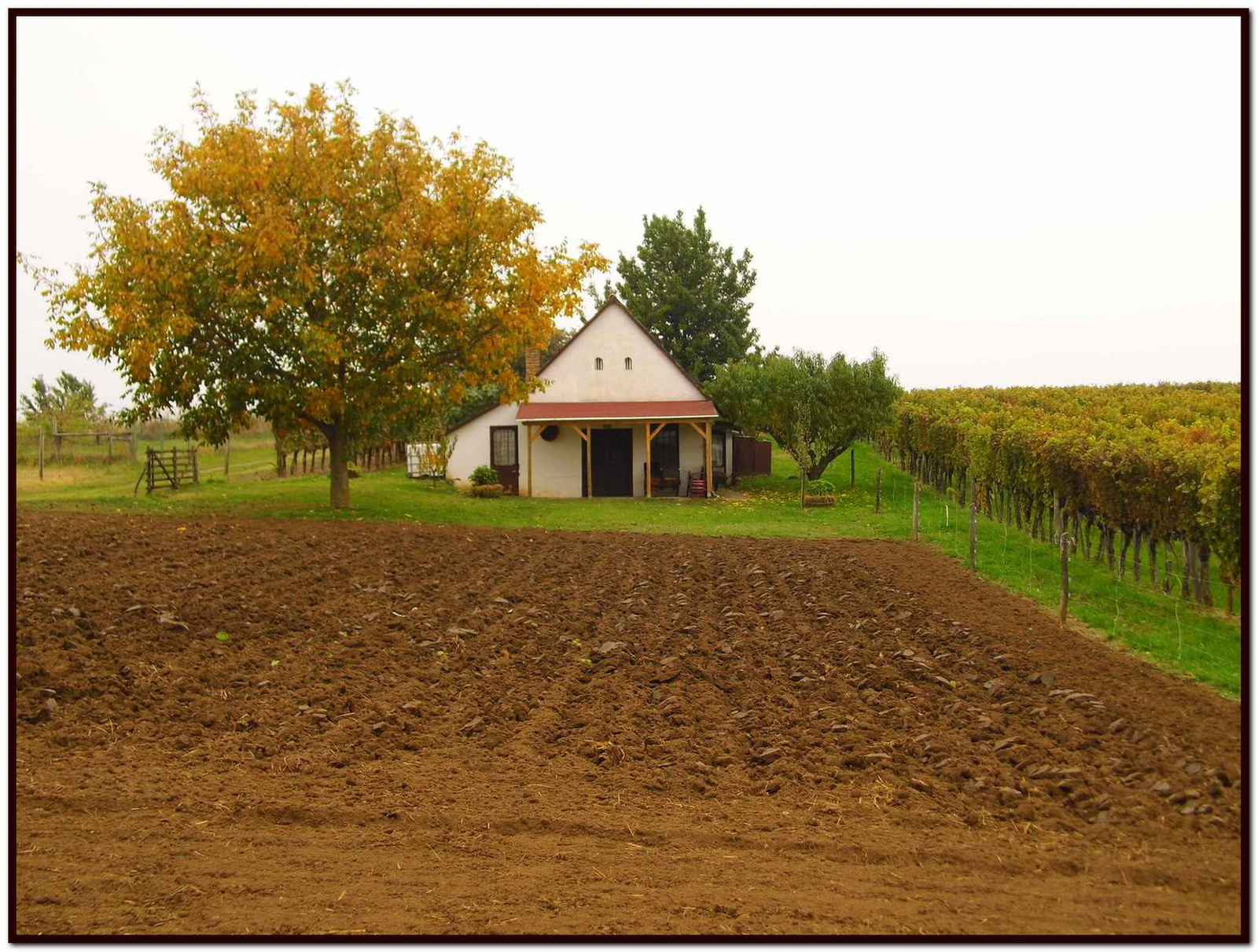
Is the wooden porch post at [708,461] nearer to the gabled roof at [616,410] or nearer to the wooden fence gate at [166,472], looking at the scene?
the gabled roof at [616,410]

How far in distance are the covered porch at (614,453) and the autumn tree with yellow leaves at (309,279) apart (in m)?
7.34

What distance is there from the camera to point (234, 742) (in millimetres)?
7305

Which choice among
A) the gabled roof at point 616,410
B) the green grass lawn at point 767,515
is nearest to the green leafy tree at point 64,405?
the green grass lawn at point 767,515

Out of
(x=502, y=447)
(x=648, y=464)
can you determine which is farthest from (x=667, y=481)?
(x=502, y=447)

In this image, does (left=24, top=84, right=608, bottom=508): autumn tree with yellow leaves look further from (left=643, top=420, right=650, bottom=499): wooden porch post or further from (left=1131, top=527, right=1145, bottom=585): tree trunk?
(left=1131, top=527, right=1145, bottom=585): tree trunk

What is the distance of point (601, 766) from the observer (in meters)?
6.78

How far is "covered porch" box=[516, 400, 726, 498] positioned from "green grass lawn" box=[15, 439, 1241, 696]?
1839 millimetres

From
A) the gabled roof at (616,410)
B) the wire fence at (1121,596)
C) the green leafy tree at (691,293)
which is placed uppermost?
the green leafy tree at (691,293)

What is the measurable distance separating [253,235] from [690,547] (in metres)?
9.64

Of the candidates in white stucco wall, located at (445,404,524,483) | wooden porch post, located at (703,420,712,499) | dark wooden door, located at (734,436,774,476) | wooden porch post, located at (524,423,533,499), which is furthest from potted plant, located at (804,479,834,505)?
white stucco wall, located at (445,404,524,483)

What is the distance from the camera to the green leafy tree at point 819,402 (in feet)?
87.5

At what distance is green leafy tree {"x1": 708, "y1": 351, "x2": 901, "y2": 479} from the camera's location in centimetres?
2666

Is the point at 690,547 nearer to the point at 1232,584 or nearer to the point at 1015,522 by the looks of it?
the point at 1015,522

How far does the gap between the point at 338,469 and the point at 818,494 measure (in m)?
11.5
